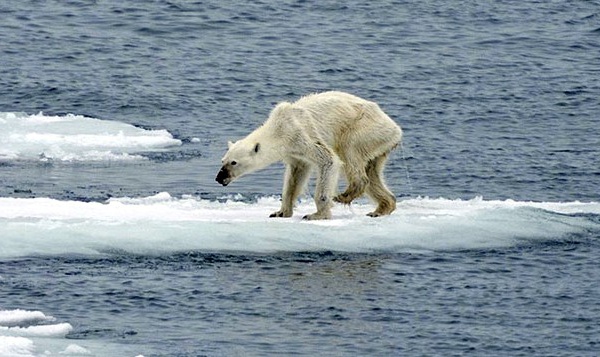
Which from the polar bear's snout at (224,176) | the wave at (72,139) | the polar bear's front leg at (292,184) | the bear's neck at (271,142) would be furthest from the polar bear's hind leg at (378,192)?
the wave at (72,139)

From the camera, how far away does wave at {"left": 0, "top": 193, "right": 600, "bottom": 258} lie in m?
15.7

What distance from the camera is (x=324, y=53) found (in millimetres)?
31609

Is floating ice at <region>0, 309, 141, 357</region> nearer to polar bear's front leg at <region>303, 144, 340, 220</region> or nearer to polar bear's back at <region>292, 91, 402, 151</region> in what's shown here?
polar bear's front leg at <region>303, 144, 340, 220</region>

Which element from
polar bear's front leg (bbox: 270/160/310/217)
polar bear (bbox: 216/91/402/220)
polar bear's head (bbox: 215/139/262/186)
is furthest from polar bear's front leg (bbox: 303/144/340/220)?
polar bear's head (bbox: 215/139/262/186)

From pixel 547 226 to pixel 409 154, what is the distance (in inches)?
242

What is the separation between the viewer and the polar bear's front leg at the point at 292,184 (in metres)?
16.9

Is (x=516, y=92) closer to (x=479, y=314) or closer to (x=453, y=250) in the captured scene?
(x=453, y=250)

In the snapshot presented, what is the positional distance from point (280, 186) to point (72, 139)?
13.4ft

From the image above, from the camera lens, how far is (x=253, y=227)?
1617 cm

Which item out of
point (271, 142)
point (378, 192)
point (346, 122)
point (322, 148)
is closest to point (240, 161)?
point (271, 142)

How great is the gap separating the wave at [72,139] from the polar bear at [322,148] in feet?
17.9

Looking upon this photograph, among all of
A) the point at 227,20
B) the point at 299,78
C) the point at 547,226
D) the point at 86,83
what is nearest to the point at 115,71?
the point at 86,83

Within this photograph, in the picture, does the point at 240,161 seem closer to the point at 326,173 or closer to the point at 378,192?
the point at 326,173

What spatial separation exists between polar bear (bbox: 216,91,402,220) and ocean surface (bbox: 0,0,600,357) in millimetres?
367
